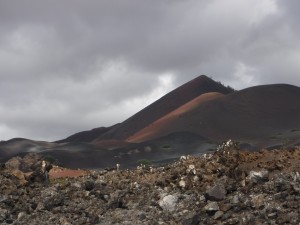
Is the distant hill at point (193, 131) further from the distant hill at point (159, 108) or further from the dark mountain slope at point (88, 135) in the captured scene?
the dark mountain slope at point (88, 135)

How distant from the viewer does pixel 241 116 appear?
73.6 metres

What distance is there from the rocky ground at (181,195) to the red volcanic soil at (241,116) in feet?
154

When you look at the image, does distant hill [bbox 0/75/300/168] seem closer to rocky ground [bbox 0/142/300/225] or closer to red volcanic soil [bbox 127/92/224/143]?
red volcanic soil [bbox 127/92/224/143]

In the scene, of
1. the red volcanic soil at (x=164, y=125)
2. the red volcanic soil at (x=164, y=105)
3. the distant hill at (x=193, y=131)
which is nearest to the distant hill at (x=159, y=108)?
the red volcanic soil at (x=164, y=105)

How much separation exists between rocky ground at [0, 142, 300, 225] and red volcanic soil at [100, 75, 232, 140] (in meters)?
70.2

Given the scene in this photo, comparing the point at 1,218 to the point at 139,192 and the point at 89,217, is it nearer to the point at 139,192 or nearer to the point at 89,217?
the point at 89,217

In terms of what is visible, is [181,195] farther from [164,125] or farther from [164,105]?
[164,105]

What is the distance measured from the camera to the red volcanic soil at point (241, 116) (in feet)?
225

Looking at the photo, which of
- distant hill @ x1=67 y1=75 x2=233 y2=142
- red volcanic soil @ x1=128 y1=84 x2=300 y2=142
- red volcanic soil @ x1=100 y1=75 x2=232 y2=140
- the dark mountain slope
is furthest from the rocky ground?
the dark mountain slope

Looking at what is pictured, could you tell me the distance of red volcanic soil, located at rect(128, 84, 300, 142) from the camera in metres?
68.5

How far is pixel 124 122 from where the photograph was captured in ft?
322

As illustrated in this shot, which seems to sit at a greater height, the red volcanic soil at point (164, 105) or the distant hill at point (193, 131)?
the red volcanic soil at point (164, 105)

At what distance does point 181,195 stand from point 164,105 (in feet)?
267

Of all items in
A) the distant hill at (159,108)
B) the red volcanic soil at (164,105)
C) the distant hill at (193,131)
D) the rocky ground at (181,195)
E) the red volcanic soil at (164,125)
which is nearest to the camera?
the rocky ground at (181,195)
